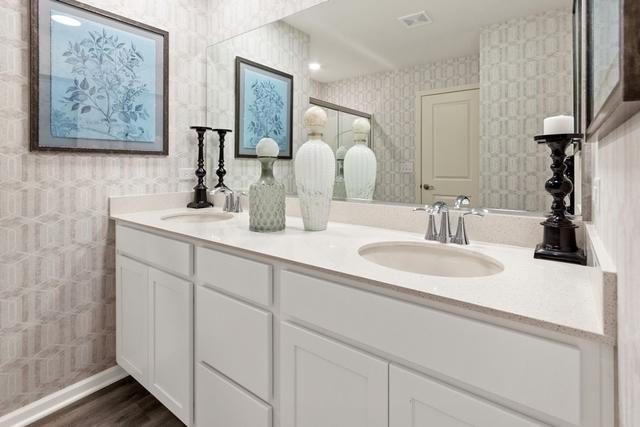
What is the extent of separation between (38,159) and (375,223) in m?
1.54

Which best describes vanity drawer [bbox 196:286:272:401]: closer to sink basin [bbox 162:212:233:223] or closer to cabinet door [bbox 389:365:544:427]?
cabinet door [bbox 389:365:544:427]

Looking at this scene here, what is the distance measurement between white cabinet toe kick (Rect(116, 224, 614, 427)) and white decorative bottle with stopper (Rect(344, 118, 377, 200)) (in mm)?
679

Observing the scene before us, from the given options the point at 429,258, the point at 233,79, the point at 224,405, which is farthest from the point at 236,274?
the point at 233,79

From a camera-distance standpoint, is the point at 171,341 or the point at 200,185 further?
the point at 200,185

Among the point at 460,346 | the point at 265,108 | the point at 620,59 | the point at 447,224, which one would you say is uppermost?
the point at 265,108

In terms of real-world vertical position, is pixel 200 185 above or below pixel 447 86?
below

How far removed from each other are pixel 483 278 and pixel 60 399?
6.54ft

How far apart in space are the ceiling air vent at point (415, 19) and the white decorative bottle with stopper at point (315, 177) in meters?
0.50

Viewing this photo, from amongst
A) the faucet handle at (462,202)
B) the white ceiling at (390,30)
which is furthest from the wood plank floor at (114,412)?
the white ceiling at (390,30)

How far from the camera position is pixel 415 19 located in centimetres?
141

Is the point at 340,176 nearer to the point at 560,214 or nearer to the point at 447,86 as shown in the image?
the point at 447,86

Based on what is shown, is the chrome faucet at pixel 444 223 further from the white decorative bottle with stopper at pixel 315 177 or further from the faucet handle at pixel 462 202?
the white decorative bottle with stopper at pixel 315 177

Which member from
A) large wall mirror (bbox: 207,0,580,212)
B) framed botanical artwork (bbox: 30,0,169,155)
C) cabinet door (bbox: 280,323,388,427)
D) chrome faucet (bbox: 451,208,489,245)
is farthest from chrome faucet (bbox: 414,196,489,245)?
framed botanical artwork (bbox: 30,0,169,155)

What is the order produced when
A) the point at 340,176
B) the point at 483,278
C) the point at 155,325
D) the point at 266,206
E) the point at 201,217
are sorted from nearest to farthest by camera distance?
the point at 483,278 < the point at 266,206 < the point at 155,325 < the point at 340,176 < the point at 201,217
